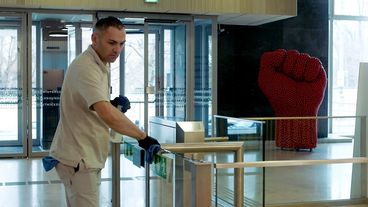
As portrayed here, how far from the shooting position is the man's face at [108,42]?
245 cm

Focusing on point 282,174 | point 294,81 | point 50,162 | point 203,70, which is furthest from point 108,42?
point 294,81

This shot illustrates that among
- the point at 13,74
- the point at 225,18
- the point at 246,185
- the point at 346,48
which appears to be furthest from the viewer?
the point at 346,48

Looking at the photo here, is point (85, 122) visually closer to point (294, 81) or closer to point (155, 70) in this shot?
point (155, 70)

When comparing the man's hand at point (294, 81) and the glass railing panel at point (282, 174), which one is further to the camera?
the man's hand at point (294, 81)

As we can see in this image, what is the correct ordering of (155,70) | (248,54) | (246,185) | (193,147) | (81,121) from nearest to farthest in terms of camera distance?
(81,121), (193,147), (246,185), (155,70), (248,54)

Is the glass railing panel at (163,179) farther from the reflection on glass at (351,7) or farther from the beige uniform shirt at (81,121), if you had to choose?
the reflection on glass at (351,7)

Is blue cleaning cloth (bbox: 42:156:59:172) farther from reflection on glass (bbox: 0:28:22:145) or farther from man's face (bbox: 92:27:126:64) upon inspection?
reflection on glass (bbox: 0:28:22:145)

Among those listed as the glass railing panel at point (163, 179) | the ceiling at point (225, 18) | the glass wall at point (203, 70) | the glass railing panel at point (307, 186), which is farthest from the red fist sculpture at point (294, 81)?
the glass railing panel at point (163, 179)

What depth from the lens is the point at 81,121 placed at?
246 centimetres

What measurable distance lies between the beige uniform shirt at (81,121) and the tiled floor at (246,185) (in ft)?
8.11

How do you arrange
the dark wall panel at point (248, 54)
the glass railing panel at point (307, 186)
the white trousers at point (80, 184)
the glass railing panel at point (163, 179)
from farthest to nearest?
the dark wall panel at point (248, 54)
the glass railing panel at point (307, 186)
the white trousers at point (80, 184)
the glass railing panel at point (163, 179)

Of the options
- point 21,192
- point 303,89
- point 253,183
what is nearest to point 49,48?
point 21,192

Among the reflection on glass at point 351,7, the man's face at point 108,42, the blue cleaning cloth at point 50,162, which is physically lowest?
the blue cleaning cloth at point 50,162

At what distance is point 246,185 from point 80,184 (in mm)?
2714
